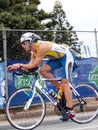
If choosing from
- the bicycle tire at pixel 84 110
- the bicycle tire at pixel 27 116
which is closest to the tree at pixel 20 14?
the bicycle tire at pixel 84 110

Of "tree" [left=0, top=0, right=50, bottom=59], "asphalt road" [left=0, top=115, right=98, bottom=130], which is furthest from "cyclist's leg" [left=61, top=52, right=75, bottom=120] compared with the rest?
"tree" [left=0, top=0, right=50, bottom=59]

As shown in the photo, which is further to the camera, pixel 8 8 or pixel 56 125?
pixel 8 8

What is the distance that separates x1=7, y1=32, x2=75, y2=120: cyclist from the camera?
28.0 ft

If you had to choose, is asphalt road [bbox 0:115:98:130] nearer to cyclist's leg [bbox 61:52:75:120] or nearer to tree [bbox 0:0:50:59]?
cyclist's leg [bbox 61:52:75:120]

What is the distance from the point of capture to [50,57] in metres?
8.84

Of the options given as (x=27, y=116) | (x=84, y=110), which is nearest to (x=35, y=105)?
(x=27, y=116)

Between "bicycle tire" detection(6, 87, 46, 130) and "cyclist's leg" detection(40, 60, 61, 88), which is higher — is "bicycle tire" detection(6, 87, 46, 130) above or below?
below

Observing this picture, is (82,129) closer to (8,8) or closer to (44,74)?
(44,74)

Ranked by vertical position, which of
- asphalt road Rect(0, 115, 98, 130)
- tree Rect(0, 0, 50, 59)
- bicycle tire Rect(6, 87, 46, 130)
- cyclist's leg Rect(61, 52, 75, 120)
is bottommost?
asphalt road Rect(0, 115, 98, 130)

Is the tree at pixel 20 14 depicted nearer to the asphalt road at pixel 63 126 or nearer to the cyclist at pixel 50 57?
the asphalt road at pixel 63 126

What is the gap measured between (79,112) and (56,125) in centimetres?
53

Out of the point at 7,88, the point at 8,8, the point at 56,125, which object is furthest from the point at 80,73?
the point at 8,8

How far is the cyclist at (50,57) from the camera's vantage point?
854 cm

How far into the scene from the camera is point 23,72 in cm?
863
